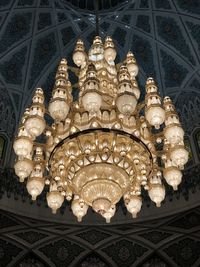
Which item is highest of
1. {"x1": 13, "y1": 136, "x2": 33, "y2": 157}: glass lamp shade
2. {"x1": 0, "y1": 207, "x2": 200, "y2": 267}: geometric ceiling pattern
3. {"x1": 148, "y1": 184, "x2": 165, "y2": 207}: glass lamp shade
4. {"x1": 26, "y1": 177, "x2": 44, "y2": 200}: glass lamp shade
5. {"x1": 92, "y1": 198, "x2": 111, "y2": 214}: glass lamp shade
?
{"x1": 0, "y1": 207, "x2": 200, "y2": 267}: geometric ceiling pattern

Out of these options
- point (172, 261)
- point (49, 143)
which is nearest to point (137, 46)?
point (172, 261)

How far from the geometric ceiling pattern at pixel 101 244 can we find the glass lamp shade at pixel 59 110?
636 centimetres

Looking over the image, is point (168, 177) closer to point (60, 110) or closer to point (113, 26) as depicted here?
point (60, 110)

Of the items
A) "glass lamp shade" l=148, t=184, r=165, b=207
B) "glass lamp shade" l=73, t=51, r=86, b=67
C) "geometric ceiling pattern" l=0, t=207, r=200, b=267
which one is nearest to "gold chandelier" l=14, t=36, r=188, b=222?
"glass lamp shade" l=148, t=184, r=165, b=207

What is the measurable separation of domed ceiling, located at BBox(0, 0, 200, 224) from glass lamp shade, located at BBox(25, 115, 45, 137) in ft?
21.4

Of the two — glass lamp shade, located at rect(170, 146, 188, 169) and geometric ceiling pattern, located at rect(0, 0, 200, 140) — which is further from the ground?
geometric ceiling pattern, located at rect(0, 0, 200, 140)

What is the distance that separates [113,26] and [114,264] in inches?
265

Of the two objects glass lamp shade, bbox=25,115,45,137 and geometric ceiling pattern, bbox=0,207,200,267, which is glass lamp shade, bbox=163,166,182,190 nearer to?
glass lamp shade, bbox=25,115,45,137

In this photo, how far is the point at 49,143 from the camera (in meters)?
8.54

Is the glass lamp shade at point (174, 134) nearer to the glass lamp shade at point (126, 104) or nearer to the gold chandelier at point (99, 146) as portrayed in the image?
the gold chandelier at point (99, 146)

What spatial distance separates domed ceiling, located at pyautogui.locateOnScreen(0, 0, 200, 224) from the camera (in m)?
14.4

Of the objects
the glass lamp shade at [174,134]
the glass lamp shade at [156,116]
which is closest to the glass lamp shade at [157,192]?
the glass lamp shade at [174,134]

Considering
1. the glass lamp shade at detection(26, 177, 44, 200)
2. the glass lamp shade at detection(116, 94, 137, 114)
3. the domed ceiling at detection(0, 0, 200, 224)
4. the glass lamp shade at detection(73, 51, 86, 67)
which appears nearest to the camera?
the glass lamp shade at detection(116, 94, 137, 114)

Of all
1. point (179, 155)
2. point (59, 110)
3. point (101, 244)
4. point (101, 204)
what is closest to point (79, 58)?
point (59, 110)
